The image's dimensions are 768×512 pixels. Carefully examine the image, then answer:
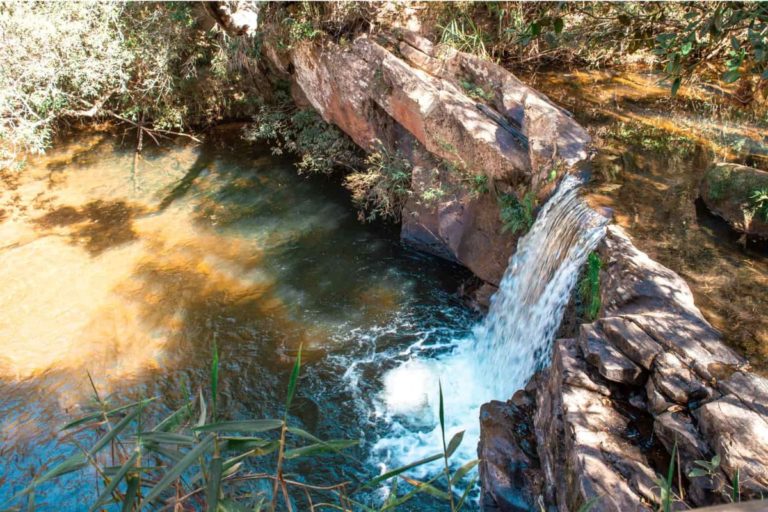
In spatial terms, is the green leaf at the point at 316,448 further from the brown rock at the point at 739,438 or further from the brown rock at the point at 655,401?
the brown rock at the point at 655,401

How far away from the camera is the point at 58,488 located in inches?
189

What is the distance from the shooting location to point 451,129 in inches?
263

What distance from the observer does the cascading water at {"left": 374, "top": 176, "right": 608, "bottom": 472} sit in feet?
16.6

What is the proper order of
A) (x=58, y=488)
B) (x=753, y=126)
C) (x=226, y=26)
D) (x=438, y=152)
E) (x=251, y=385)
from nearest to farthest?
1. (x=58, y=488)
2. (x=251, y=385)
3. (x=753, y=126)
4. (x=438, y=152)
5. (x=226, y=26)

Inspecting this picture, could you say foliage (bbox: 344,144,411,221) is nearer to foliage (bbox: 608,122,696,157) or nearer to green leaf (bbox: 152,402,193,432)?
foliage (bbox: 608,122,696,157)

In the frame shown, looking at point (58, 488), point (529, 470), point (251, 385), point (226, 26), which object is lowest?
point (58, 488)

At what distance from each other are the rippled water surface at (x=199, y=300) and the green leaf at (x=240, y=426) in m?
3.44

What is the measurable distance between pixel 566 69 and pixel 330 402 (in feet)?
18.8

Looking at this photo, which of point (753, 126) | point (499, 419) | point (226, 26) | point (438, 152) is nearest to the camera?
point (499, 419)

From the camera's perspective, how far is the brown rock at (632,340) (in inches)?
140

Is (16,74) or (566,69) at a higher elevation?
(566,69)

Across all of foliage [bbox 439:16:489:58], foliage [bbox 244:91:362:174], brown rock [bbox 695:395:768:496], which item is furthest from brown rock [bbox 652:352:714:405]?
foliage [bbox 244:91:362:174]

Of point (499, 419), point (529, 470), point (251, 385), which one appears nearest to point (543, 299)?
point (499, 419)

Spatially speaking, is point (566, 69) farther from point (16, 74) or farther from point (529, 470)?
point (16, 74)
